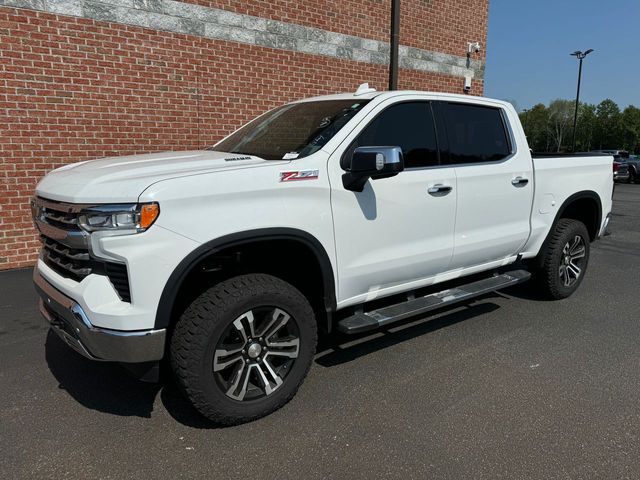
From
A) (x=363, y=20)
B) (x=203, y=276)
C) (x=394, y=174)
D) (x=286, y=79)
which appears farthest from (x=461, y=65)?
(x=203, y=276)

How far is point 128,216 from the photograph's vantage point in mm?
2406

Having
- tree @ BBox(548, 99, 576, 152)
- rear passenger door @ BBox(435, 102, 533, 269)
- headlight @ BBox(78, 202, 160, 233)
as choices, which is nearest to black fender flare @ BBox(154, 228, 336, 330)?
headlight @ BBox(78, 202, 160, 233)

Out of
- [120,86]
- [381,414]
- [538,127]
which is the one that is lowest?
[381,414]

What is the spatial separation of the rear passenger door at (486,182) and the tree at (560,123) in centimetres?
10939

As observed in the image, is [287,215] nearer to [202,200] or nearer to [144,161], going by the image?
[202,200]

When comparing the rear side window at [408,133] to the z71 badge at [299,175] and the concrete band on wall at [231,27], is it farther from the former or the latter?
the concrete band on wall at [231,27]

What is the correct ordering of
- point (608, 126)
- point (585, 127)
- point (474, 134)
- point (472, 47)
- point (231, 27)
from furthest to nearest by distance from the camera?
point (585, 127)
point (608, 126)
point (472, 47)
point (231, 27)
point (474, 134)

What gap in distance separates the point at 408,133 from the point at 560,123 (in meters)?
115

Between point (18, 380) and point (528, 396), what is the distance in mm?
3491

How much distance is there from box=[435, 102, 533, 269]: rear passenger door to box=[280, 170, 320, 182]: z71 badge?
4.29ft

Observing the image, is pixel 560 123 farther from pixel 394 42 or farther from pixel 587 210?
pixel 587 210

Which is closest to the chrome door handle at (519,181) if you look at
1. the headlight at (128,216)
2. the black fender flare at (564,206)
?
the black fender flare at (564,206)

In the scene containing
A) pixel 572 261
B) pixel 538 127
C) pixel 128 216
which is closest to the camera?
pixel 128 216

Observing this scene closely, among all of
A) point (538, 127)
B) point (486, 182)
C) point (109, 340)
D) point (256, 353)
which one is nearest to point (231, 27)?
point (486, 182)
